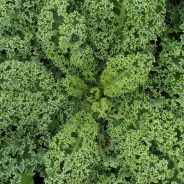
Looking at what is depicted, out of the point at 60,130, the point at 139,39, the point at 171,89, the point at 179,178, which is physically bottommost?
the point at 179,178

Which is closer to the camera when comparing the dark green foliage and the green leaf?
the dark green foliage

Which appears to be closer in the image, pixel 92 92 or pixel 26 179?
pixel 92 92

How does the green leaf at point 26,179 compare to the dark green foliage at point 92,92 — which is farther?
the green leaf at point 26,179

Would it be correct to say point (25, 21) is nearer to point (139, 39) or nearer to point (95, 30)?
point (95, 30)

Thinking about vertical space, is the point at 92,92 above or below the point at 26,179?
above

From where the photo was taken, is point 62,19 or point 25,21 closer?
point 62,19

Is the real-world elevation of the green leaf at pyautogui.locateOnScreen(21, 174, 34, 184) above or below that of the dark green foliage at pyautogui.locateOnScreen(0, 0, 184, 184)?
below

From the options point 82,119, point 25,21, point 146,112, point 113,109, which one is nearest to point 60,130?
point 82,119

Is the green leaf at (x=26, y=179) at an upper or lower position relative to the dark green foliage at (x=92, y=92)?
lower
